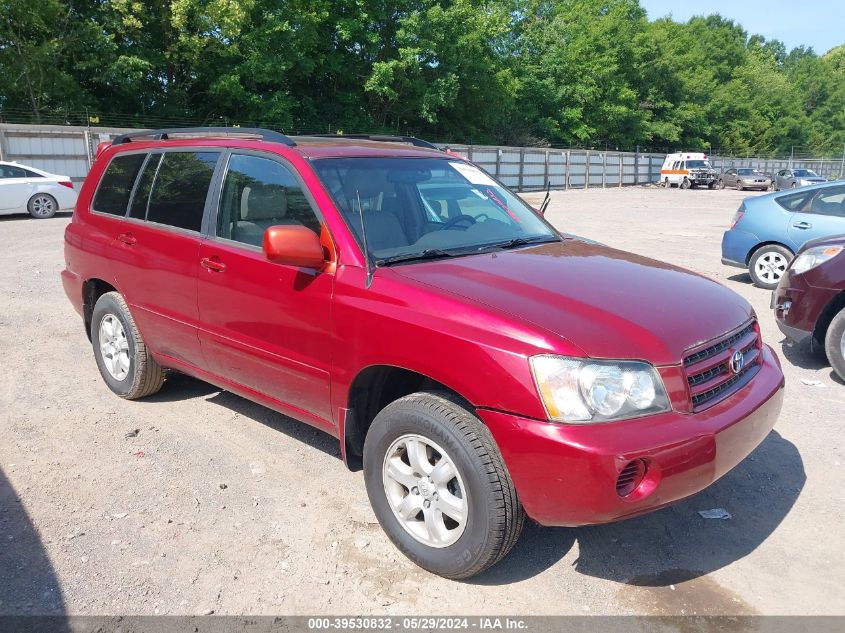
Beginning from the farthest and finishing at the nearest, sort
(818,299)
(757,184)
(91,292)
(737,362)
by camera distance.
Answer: (757,184) → (818,299) → (91,292) → (737,362)

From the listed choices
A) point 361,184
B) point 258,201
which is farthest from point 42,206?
point 361,184

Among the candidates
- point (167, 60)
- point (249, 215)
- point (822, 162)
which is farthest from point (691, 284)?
point (822, 162)

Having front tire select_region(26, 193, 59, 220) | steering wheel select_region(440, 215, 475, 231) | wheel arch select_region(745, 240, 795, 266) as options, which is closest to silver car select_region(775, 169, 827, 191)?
wheel arch select_region(745, 240, 795, 266)

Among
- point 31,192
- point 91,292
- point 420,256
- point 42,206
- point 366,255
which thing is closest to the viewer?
point 366,255

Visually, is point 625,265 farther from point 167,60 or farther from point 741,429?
point 167,60

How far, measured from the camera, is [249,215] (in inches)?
153

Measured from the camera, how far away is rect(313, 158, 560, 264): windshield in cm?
349

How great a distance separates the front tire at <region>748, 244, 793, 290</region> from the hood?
21.1ft

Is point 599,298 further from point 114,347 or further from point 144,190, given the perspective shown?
point 114,347

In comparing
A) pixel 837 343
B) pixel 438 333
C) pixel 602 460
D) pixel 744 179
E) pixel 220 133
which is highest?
pixel 220 133

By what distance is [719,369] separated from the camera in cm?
299

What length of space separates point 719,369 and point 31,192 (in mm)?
17756

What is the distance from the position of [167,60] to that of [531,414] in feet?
102

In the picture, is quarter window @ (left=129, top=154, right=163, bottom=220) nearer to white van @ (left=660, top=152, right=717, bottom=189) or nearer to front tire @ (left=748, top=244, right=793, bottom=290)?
front tire @ (left=748, top=244, right=793, bottom=290)
